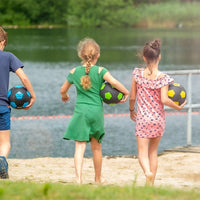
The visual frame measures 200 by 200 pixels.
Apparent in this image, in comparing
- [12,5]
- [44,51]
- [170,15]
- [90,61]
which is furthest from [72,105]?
[12,5]

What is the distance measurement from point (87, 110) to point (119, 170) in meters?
2.21

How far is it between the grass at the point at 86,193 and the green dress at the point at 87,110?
1285 millimetres

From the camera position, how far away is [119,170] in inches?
334

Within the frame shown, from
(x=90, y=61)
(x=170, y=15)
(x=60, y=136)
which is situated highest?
(x=170, y=15)

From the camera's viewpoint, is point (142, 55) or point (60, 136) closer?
point (142, 55)

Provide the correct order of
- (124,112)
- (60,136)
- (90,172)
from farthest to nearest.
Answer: (124,112), (60,136), (90,172)

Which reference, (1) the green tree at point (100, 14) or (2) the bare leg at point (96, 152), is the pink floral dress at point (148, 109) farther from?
(1) the green tree at point (100, 14)

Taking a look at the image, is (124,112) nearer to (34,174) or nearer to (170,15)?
(34,174)

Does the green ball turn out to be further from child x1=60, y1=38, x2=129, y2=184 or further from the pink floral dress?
the pink floral dress

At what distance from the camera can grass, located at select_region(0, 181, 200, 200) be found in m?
4.86

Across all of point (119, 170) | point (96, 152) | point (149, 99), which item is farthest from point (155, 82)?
point (119, 170)

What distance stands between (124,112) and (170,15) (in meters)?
76.6

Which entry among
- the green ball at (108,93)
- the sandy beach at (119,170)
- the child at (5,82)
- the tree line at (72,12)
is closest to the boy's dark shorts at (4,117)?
the child at (5,82)

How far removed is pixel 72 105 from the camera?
19844 millimetres
